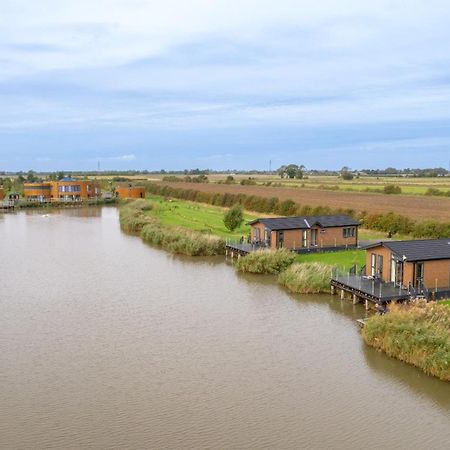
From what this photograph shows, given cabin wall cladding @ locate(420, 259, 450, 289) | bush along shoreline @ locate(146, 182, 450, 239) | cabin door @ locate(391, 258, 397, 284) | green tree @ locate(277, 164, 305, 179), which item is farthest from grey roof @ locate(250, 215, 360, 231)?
green tree @ locate(277, 164, 305, 179)

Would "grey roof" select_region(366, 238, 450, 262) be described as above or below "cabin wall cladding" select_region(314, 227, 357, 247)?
above

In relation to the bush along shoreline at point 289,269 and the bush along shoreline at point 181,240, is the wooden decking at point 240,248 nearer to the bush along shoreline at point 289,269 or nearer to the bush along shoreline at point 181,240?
the bush along shoreline at point 181,240

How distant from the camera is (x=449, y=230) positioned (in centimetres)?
3491

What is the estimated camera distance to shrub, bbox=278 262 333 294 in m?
25.4

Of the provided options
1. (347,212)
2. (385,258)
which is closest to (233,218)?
(347,212)

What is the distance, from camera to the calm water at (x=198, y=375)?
514 inches

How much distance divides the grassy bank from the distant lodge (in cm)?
7438

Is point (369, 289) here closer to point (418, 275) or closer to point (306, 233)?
point (418, 275)

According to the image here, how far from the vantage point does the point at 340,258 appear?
101 ft

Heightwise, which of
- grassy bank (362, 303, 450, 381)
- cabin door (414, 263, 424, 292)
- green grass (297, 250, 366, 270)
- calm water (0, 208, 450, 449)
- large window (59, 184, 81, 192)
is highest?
large window (59, 184, 81, 192)

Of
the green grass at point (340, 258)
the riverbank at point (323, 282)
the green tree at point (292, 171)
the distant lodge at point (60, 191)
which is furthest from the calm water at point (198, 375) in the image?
the green tree at point (292, 171)

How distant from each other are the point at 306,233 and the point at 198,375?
62.3 feet

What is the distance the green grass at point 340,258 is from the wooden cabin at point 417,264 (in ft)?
15.0

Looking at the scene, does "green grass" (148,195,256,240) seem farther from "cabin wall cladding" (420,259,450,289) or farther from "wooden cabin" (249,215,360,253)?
"cabin wall cladding" (420,259,450,289)
